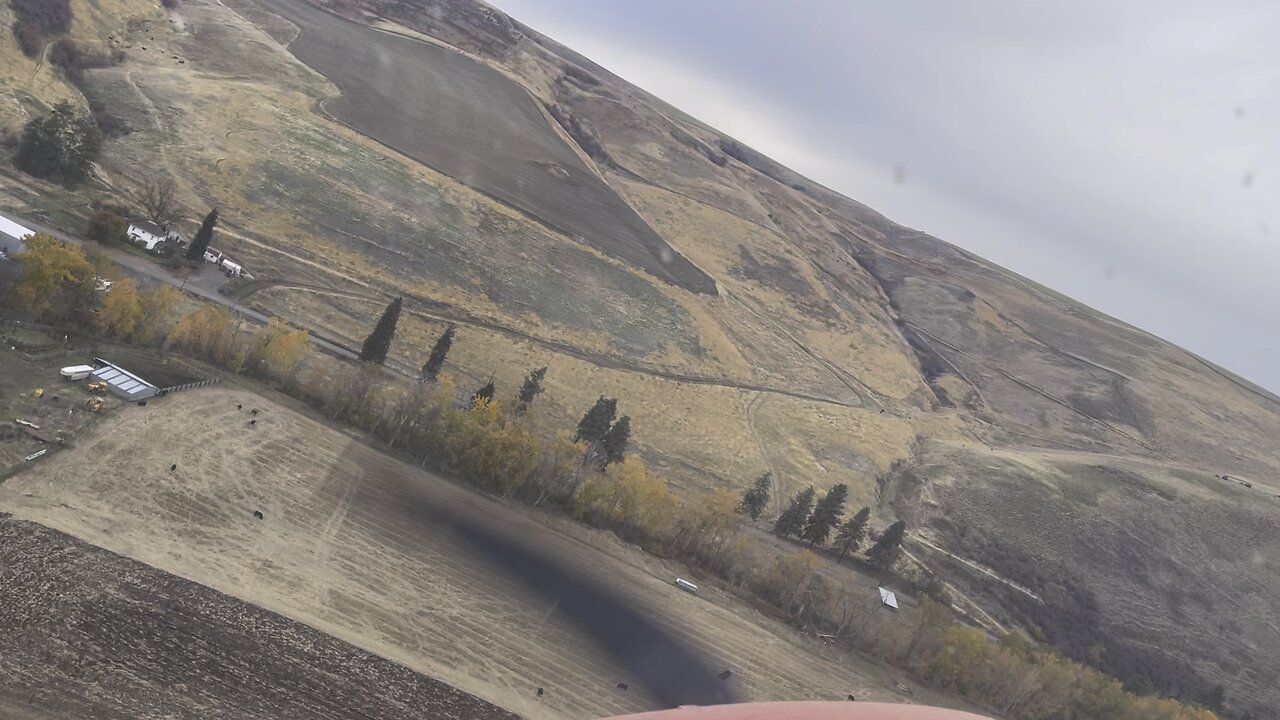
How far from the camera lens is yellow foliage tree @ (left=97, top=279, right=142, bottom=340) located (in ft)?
105

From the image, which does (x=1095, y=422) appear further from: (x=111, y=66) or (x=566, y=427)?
(x=111, y=66)

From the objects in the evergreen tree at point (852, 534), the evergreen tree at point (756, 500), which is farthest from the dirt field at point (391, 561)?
the evergreen tree at point (852, 534)

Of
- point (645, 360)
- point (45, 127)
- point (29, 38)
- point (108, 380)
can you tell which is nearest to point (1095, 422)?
point (645, 360)

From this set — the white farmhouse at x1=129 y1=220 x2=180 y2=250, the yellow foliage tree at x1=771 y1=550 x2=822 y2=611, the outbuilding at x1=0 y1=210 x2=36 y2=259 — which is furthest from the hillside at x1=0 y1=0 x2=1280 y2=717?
the yellow foliage tree at x1=771 y1=550 x2=822 y2=611

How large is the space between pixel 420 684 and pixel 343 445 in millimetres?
14409

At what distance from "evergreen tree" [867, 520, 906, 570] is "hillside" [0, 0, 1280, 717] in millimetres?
5562

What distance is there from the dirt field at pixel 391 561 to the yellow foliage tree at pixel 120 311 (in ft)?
16.5

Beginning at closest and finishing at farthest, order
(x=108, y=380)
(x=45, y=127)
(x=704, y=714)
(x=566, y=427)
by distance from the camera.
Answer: (x=704, y=714)
(x=108, y=380)
(x=45, y=127)
(x=566, y=427)

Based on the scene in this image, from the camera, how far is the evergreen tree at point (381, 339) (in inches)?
1545

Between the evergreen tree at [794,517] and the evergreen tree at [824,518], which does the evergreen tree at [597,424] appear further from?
the evergreen tree at [824,518]

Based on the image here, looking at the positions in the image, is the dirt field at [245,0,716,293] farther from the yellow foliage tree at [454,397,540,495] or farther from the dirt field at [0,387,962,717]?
the dirt field at [0,387,962,717]

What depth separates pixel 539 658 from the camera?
27094 millimetres

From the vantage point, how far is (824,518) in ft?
150

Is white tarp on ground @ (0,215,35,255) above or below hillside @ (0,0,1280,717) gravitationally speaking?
below
